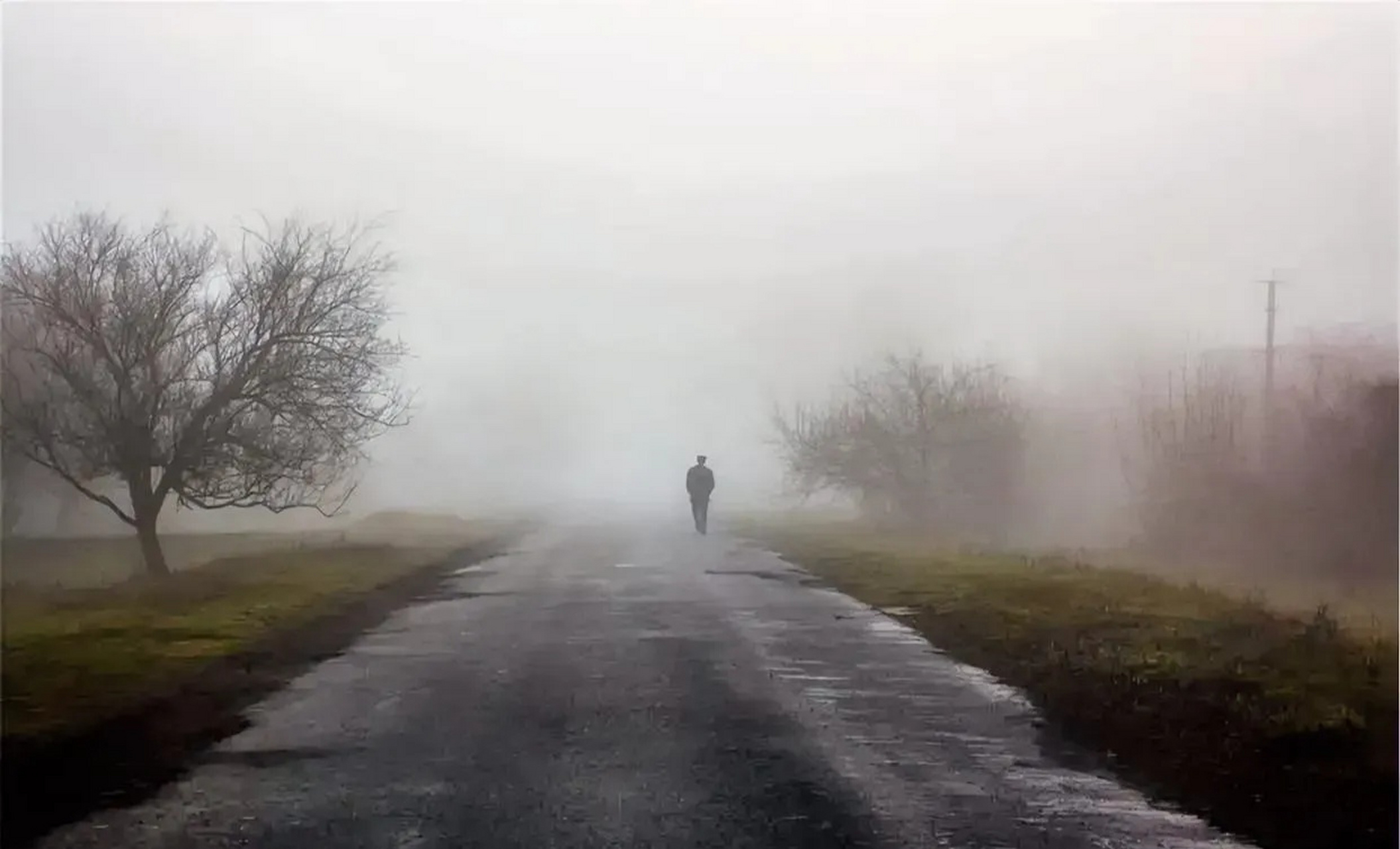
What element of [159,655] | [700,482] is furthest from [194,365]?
[700,482]

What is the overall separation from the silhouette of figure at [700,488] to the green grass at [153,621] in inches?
68.0

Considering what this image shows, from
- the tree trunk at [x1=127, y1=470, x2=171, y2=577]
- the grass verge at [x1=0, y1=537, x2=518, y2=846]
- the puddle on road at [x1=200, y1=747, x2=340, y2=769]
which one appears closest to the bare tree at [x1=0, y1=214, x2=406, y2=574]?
the tree trunk at [x1=127, y1=470, x2=171, y2=577]

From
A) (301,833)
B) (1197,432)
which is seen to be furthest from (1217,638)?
(301,833)

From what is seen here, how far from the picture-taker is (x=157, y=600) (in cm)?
717

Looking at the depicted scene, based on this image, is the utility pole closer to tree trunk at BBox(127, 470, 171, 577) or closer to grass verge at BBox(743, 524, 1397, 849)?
grass verge at BBox(743, 524, 1397, 849)

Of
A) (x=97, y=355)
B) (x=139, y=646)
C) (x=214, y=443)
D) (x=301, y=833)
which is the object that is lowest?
(x=301, y=833)

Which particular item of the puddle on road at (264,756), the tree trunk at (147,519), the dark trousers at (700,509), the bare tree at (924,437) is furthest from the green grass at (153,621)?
the bare tree at (924,437)

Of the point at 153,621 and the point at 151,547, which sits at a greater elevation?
the point at 151,547

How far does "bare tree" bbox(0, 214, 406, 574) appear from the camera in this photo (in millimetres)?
7188

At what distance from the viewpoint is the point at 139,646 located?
641 centimetres

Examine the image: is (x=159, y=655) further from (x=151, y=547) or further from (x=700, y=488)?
(x=700, y=488)

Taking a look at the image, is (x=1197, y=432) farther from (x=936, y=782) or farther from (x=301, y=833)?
(x=301, y=833)

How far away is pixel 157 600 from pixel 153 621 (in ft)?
1.07

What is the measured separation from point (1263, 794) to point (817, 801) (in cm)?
175
